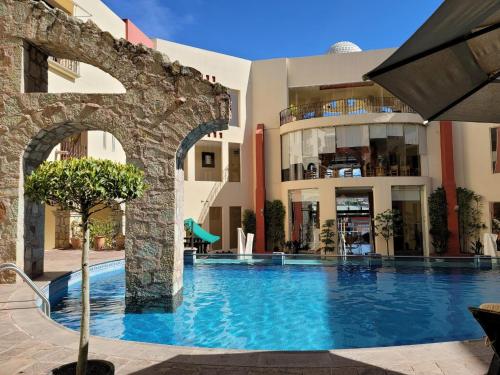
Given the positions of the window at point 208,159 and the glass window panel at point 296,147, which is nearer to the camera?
the glass window panel at point 296,147

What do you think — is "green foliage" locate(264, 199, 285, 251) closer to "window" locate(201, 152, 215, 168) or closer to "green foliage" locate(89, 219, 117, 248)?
"window" locate(201, 152, 215, 168)

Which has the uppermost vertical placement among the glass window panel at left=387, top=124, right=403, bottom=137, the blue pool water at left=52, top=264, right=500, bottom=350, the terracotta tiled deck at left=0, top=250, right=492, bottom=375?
the glass window panel at left=387, top=124, right=403, bottom=137

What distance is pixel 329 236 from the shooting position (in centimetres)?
1741

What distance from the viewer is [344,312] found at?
283 inches

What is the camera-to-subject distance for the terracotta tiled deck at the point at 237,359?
3297 mm

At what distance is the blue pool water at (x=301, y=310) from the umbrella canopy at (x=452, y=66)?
346 cm

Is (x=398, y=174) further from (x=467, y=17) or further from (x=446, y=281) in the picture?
(x=467, y=17)

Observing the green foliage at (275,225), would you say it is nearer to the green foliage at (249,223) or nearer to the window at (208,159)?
the green foliage at (249,223)

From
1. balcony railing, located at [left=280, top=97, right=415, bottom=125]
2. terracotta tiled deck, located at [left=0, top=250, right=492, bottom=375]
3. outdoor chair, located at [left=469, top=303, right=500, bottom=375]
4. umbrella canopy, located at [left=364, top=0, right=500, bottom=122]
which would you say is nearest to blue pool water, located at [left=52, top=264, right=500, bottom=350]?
terracotta tiled deck, located at [left=0, top=250, right=492, bottom=375]

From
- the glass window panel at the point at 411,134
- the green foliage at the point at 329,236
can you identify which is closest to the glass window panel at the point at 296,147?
the green foliage at the point at 329,236

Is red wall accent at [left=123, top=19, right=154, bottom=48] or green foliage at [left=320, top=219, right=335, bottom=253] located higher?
red wall accent at [left=123, top=19, right=154, bottom=48]

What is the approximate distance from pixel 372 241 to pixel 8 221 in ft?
47.7

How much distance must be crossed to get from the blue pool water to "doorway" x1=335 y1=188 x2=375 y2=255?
6105 mm

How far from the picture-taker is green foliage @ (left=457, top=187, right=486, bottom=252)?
1666cm
